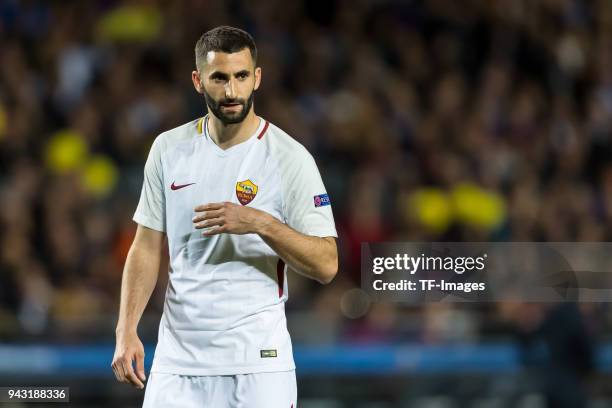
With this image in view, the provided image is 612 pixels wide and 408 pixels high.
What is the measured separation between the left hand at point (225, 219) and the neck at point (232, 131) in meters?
0.47

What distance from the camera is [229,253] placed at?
12.8ft

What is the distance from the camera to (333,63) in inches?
361

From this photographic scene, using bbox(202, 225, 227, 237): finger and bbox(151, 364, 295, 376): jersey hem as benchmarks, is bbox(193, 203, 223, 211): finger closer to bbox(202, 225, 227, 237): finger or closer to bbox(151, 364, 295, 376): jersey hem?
bbox(202, 225, 227, 237): finger

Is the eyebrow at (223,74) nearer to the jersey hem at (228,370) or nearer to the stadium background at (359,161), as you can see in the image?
the jersey hem at (228,370)

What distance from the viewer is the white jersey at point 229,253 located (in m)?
3.90

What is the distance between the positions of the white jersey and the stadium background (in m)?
2.20

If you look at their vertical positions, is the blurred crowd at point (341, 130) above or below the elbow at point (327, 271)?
above

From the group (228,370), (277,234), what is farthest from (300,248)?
(228,370)

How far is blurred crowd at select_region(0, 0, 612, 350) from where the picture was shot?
681cm

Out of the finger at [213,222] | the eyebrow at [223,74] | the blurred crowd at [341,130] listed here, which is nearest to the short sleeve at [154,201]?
the eyebrow at [223,74]

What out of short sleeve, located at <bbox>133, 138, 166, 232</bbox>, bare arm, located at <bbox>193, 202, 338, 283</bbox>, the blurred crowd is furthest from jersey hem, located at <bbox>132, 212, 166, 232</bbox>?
the blurred crowd

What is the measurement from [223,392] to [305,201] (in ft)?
2.31

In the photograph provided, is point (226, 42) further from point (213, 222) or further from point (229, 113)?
point (213, 222)

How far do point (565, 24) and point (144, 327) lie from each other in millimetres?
6085
